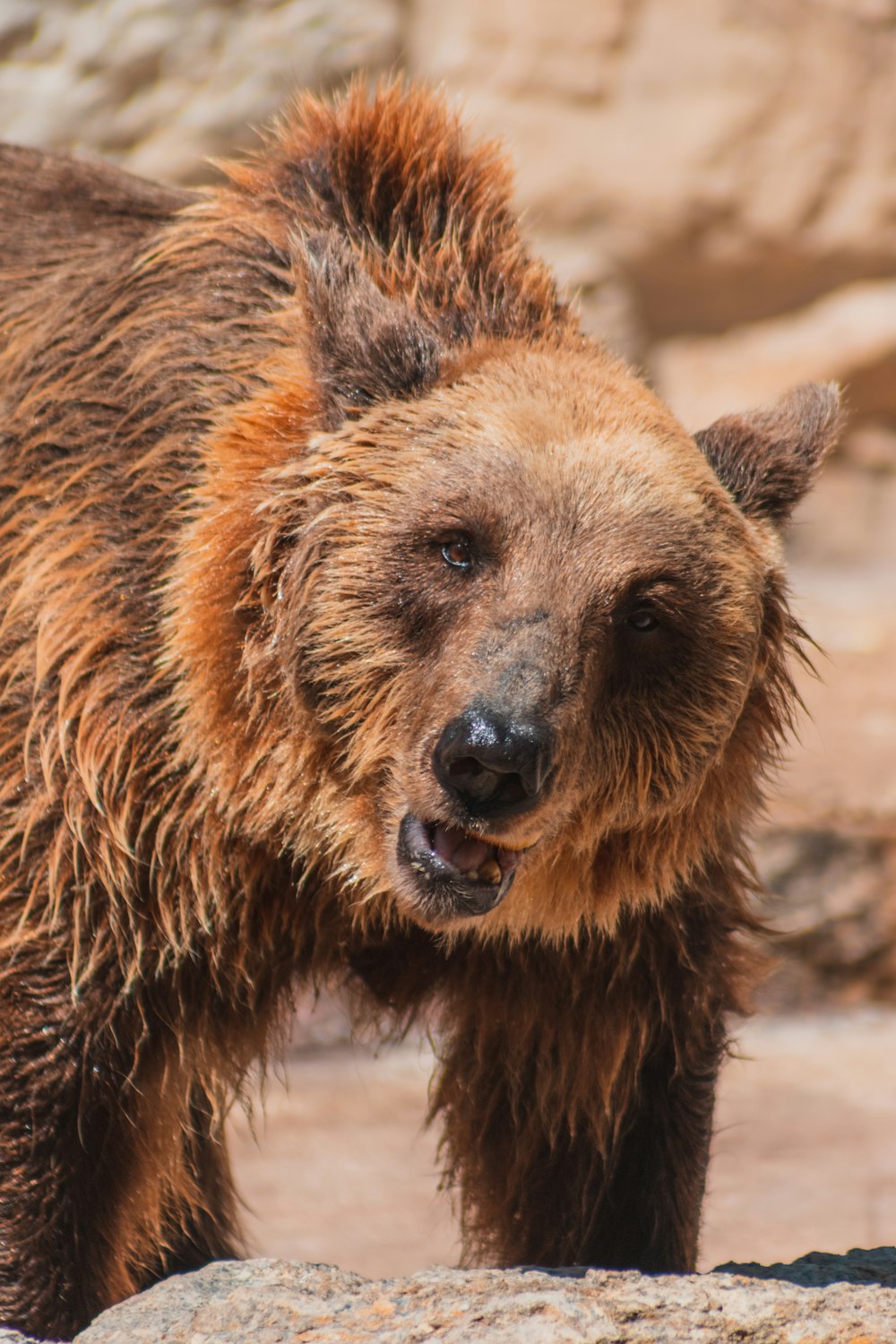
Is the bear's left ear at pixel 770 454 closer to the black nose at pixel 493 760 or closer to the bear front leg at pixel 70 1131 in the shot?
the black nose at pixel 493 760

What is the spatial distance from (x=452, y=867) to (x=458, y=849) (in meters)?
0.05

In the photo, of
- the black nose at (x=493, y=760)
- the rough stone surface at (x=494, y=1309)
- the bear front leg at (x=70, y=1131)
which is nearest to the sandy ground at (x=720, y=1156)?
the bear front leg at (x=70, y=1131)

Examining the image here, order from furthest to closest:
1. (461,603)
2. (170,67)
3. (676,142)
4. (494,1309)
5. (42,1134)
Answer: (676,142) < (170,67) < (42,1134) < (461,603) < (494,1309)

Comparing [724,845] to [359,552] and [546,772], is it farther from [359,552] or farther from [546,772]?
[359,552]

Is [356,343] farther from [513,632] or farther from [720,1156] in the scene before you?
[720,1156]

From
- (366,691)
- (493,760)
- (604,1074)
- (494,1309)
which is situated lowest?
(494,1309)

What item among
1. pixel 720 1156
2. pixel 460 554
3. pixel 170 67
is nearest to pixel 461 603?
pixel 460 554

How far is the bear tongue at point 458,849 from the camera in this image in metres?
3.90

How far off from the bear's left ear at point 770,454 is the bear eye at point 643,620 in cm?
53

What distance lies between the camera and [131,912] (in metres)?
4.13

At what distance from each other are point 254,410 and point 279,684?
675 millimetres

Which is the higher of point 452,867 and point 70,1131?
point 452,867

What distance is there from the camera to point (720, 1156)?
331 inches

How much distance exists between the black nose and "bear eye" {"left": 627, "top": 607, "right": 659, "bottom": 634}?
0.48 m
